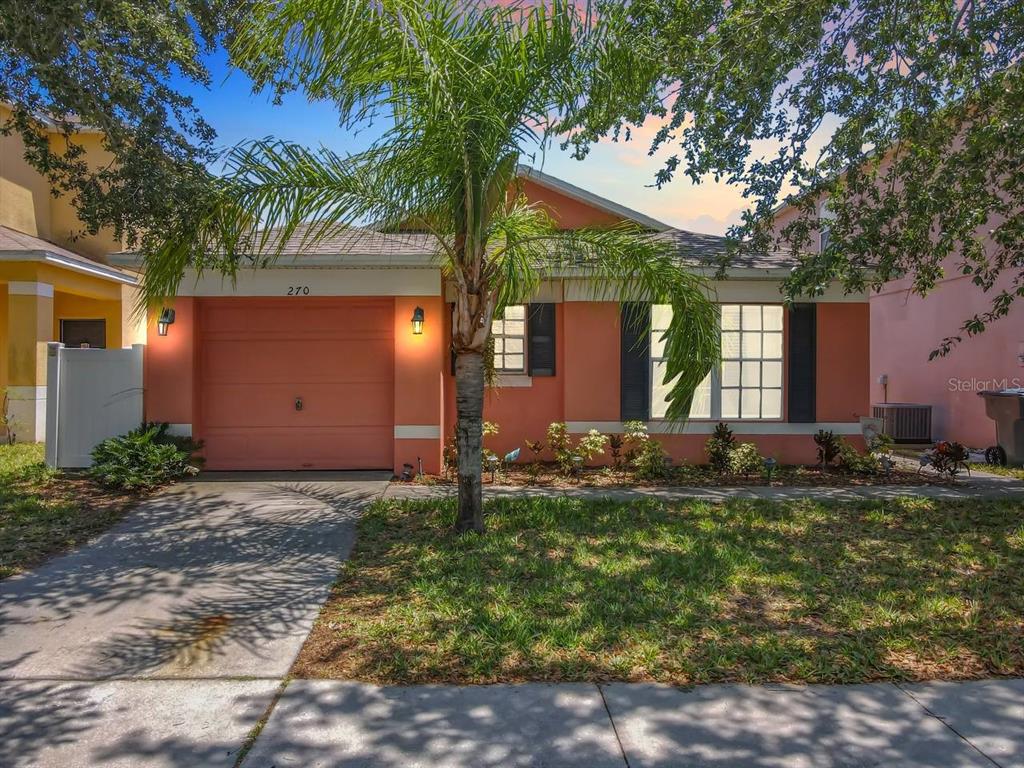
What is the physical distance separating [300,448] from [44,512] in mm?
3385

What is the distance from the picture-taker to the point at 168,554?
642 cm

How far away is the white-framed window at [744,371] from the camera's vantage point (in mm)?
10898

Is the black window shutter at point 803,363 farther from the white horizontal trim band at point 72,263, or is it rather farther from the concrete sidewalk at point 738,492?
the white horizontal trim band at point 72,263

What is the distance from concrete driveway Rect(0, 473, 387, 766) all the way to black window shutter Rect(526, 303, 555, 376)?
399 centimetres

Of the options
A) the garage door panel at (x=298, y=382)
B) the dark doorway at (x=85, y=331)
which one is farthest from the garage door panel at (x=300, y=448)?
the dark doorway at (x=85, y=331)

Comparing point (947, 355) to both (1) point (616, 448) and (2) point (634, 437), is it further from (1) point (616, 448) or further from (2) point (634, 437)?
(1) point (616, 448)

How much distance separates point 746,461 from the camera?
10.1m

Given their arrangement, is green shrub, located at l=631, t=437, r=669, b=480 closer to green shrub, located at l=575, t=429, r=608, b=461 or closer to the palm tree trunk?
green shrub, located at l=575, t=429, r=608, b=461

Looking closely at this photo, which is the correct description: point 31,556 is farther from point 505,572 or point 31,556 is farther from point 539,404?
point 539,404

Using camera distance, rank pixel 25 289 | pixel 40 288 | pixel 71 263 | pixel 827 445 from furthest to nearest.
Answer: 1. pixel 71 263
2. pixel 40 288
3. pixel 25 289
4. pixel 827 445

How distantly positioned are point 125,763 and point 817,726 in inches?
132

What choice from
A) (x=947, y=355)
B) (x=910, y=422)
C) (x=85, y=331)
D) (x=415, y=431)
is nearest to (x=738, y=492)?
(x=415, y=431)

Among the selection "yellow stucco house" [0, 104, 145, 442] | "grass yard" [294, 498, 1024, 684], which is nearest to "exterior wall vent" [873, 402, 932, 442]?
"grass yard" [294, 498, 1024, 684]

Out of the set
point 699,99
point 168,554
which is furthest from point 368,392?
point 699,99
